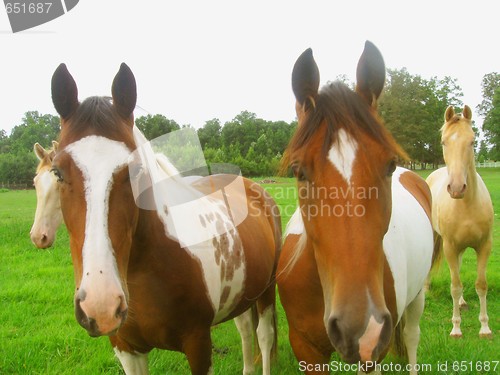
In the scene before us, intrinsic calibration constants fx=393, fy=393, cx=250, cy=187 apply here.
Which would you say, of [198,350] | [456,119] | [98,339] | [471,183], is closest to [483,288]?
[471,183]

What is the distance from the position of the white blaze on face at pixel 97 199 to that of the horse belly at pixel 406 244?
1564 mm

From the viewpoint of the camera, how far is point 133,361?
2.67 m

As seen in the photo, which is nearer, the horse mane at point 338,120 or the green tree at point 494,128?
the horse mane at point 338,120

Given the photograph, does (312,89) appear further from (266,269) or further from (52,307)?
(52,307)

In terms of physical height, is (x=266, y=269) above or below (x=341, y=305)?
below

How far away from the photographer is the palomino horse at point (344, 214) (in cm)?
157

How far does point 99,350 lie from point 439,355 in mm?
3371

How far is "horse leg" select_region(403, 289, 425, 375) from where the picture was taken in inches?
136

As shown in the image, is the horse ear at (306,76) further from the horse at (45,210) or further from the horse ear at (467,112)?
the horse at (45,210)

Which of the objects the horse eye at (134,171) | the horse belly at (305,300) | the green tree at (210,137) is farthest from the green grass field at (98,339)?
the green tree at (210,137)

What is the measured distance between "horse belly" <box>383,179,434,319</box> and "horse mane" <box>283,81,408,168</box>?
0.79 metres

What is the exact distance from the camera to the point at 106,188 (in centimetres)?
183

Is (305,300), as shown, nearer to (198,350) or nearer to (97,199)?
(198,350)

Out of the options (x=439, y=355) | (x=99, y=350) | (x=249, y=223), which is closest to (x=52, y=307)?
(x=99, y=350)
